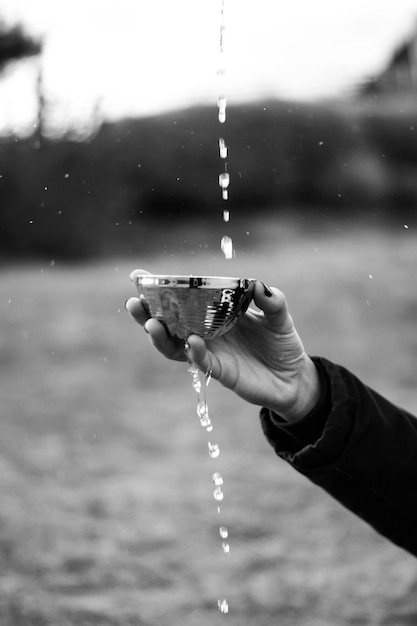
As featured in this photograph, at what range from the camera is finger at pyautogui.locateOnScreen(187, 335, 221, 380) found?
2.33 ft

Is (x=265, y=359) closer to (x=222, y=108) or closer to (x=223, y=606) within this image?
(x=222, y=108)

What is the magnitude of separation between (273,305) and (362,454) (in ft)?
0.60

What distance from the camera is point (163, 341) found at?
732mm

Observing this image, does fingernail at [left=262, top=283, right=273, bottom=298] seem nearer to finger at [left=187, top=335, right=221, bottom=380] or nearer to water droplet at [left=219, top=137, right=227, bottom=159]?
finger at [left=187, top=335, right=221, bottom=380]

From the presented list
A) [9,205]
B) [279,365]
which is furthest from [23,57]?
[279,365]

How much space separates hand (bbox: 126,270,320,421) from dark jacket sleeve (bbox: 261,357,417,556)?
25 mm

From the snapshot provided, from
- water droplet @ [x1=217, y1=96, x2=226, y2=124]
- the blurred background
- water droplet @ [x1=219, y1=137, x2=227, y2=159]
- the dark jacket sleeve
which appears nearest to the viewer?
the dark jacket sleeve

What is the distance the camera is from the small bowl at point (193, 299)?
2.30ft

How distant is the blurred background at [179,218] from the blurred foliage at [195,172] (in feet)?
0.04

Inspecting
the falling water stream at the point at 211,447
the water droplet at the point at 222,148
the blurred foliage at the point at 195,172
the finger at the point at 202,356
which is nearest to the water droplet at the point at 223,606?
the falling water stream at the point at 211,447

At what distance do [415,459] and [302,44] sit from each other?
13.0 feet

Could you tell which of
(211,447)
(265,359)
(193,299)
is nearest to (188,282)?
(193,299)

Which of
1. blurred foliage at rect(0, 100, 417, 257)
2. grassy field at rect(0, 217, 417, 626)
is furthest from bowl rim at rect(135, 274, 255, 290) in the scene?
blurred foliage at rect(0, 100, 417, 257)

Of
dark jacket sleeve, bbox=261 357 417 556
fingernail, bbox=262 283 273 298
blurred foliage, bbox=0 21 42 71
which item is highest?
blurred foliage, bbox=0 21 42 71
